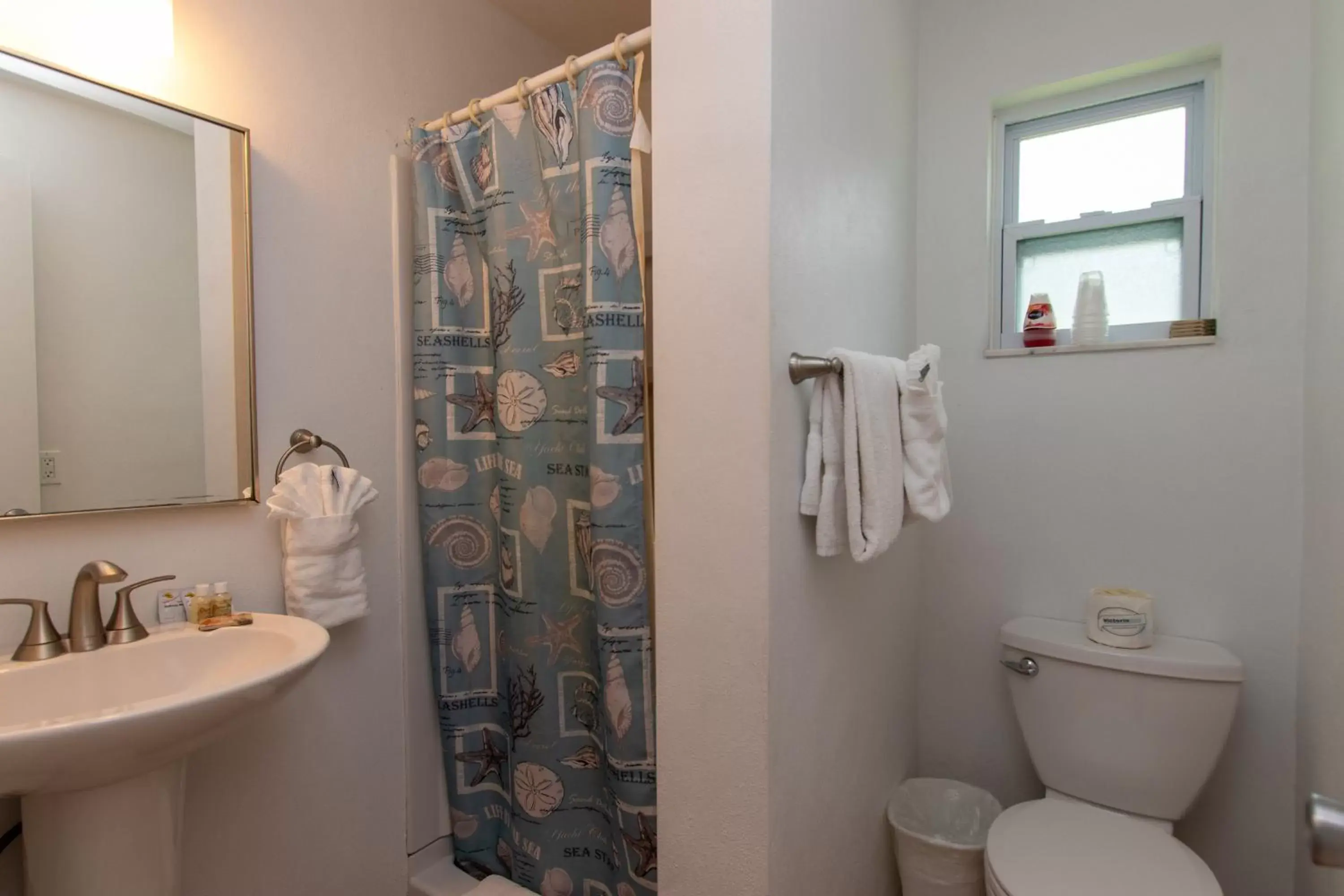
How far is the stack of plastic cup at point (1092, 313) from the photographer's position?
1.48 metres

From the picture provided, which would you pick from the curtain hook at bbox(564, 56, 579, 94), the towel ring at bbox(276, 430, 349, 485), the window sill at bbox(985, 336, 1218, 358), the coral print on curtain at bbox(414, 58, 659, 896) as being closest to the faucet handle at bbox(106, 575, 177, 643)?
the towel ring at bbox(276, 430, 349, 485)

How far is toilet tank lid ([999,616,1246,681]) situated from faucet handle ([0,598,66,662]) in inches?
70.5

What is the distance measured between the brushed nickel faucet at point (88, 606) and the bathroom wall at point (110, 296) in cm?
14

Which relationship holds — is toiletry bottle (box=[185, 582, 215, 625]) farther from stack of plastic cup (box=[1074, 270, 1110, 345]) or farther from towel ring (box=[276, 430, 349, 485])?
stack of plastic cup (box=[1074, 270, 1110, 345])

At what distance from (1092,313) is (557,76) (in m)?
1.32

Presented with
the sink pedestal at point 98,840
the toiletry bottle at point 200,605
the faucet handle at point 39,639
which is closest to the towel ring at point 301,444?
the toiletry bottle at point 200,605

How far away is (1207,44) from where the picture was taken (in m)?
1.37

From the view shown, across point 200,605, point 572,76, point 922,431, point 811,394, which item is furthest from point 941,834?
point 572,76

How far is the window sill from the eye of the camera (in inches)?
54.2

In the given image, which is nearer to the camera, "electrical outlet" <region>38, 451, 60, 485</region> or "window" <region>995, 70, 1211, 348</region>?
"electrical outlet" <region>38, 451, 60, 485</region>

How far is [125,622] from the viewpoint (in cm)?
104

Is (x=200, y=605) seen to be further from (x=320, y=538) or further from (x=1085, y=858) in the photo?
(x=1085, y=858)

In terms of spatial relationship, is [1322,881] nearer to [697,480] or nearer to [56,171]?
[697,480]

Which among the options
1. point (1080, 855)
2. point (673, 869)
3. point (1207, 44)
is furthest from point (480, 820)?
point (1207, 44)
